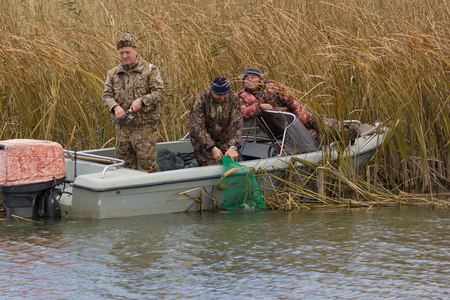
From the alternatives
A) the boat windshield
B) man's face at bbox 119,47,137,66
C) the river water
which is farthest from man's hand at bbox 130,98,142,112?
the boat windshield

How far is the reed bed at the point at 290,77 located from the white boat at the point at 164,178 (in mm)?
353

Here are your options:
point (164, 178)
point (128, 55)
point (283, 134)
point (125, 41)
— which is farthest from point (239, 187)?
point (125, 41)

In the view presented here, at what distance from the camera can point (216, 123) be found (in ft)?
25.2

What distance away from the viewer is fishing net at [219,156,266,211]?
7.14m

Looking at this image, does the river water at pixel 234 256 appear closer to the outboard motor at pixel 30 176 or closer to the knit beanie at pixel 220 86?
the outboard motor at pixel 30 176

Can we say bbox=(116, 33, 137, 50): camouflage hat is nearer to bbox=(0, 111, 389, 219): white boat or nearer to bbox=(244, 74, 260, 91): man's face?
bbox=(0, 111, 389, 219): white boat

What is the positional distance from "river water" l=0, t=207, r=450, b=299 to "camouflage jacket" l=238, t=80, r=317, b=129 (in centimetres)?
134

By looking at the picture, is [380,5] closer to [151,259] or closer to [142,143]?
[142,143]

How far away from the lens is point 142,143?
7.32 meters

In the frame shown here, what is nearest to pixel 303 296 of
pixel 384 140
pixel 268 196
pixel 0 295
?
pixel 0 295

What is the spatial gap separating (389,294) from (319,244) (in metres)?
1.37

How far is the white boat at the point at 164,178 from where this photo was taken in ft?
21.6

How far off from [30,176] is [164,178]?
1224 millimetres

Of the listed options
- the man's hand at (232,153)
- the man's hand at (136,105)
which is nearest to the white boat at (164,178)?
the man's hand at (232,153)
